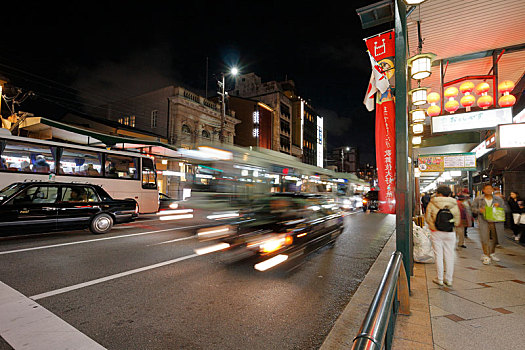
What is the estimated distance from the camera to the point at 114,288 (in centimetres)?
460

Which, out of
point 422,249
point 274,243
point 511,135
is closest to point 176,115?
point 274,243

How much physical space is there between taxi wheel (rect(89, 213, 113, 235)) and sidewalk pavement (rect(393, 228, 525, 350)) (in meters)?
9.74

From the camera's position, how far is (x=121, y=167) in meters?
13.7

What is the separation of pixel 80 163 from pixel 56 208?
4416 millimetres

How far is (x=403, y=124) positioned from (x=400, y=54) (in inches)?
49.9

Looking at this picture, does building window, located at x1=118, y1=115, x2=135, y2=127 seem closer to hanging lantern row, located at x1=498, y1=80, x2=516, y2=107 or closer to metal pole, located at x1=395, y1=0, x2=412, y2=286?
metal pole, located at x1=395, y1=0, x2=412, y2=286

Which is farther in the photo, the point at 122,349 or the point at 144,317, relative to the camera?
the point at 144,317

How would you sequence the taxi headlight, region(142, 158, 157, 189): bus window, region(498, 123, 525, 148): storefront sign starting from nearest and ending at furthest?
region(498, 123, 525, 148): storefront sign, the taxi headlight, region(142, 158, 157, 189): bus window

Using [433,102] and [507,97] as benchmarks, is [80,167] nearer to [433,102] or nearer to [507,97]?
[433,102]

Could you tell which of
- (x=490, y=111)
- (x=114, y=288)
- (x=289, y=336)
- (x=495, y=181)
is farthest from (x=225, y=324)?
(x=495, y=181)

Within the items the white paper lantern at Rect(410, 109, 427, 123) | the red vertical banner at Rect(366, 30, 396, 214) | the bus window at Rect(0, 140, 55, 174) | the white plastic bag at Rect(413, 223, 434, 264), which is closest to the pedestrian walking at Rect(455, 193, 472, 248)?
the white plastic bag at Rect(413, 223, 434, 264)

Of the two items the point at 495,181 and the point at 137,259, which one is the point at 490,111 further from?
the point at 137,259

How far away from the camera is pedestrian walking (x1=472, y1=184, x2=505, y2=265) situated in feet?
→ 21.3

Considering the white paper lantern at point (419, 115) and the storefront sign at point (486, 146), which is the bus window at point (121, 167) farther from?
the storefront sign at point (486, 146)
